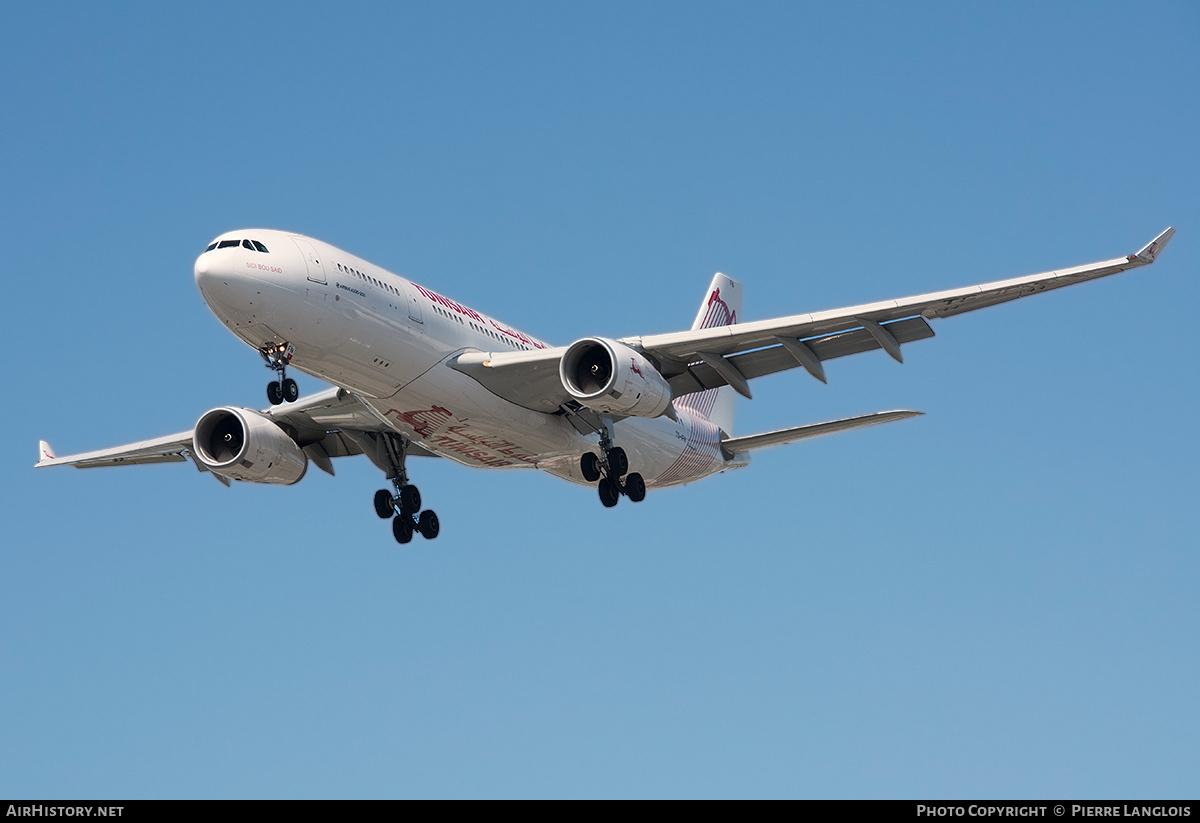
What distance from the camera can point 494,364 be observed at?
2769cm

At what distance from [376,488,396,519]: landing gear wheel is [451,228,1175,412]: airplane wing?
5.02 m

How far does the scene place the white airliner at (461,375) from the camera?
2486cm

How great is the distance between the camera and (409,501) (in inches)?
1257

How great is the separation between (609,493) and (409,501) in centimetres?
493

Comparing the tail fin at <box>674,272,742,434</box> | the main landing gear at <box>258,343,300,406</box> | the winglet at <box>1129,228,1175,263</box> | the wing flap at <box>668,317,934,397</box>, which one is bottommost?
the main landing gear at <box>258,343,300,406</box>

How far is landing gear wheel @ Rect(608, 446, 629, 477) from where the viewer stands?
1185 inches

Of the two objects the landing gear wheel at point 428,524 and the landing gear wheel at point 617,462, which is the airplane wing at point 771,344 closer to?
the landing gear wheel at point 617,462

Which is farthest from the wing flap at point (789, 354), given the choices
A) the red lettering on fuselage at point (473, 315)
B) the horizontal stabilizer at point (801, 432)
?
the red lettering on fuselage at point (473, 315)

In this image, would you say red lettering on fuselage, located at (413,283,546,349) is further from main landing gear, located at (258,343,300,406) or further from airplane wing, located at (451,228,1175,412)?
main landing gear, located at (258,343,300,406)

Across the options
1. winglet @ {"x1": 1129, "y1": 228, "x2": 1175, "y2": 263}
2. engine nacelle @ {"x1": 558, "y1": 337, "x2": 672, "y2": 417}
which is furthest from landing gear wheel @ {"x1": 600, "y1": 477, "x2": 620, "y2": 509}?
winglet @ {"x1": 1129, "y1": 228, "x2": 1175, "y2": 263}

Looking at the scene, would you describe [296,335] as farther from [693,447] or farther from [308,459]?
[693,447]
